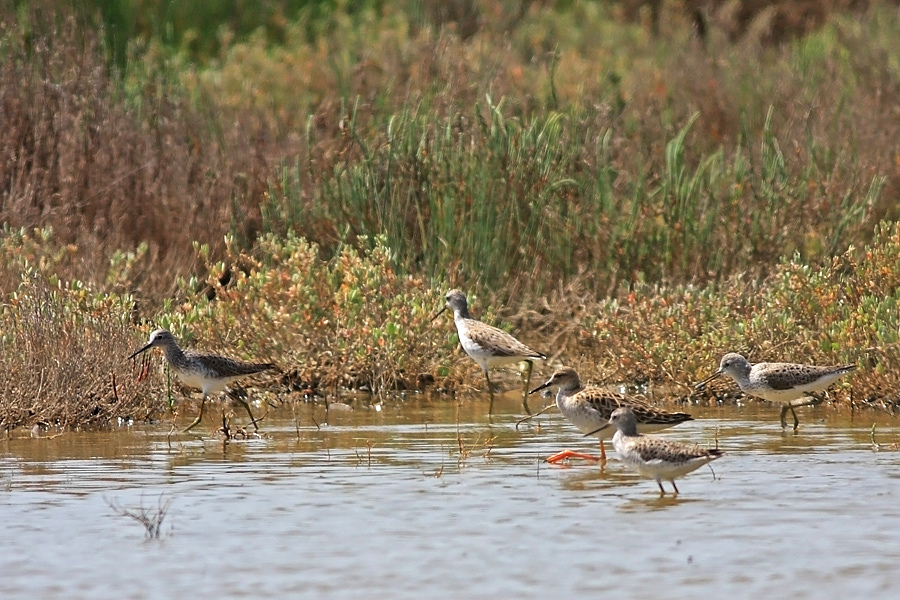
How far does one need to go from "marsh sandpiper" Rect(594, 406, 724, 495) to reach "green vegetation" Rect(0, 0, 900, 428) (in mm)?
3513

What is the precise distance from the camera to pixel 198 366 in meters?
11.9

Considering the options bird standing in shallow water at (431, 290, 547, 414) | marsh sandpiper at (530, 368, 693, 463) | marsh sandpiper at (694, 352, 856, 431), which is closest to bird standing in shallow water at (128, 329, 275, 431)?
bird standing in shallow water at (431, 290, 547, 414)

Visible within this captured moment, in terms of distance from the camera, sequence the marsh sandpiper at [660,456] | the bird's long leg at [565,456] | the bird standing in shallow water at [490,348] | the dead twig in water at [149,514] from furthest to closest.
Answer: the bird standing in shallow water at [490,348] < the bird's long leg at [565,456] < the marsh sandpiper at [660,456] < the dead twig in water at [149,514]

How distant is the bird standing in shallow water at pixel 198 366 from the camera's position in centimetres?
1193

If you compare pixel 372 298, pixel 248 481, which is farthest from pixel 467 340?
pixel 248 481

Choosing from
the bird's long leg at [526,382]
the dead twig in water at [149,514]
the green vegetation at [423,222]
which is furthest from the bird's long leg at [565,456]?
the green vegetation at [423,222]

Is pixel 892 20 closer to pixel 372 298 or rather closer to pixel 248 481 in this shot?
pixel 372 298

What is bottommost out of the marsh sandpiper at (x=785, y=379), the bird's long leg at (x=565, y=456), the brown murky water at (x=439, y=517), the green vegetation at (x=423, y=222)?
the brown murky water at (x=439, y=517)

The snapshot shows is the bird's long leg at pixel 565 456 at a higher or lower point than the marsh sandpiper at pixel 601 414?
lower

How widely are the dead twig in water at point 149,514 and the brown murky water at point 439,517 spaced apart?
6 centimetres

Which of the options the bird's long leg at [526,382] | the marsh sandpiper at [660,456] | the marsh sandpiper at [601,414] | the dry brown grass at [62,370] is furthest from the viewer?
the bird's long leg at [526,382]

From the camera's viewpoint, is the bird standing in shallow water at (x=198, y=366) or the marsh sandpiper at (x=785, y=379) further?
the bird standing in shallow water at (x=198, y=366)

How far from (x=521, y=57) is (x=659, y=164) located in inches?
302

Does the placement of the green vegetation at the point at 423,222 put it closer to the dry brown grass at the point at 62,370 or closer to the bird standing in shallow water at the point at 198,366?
the dry brown grass at the point at 62,370
